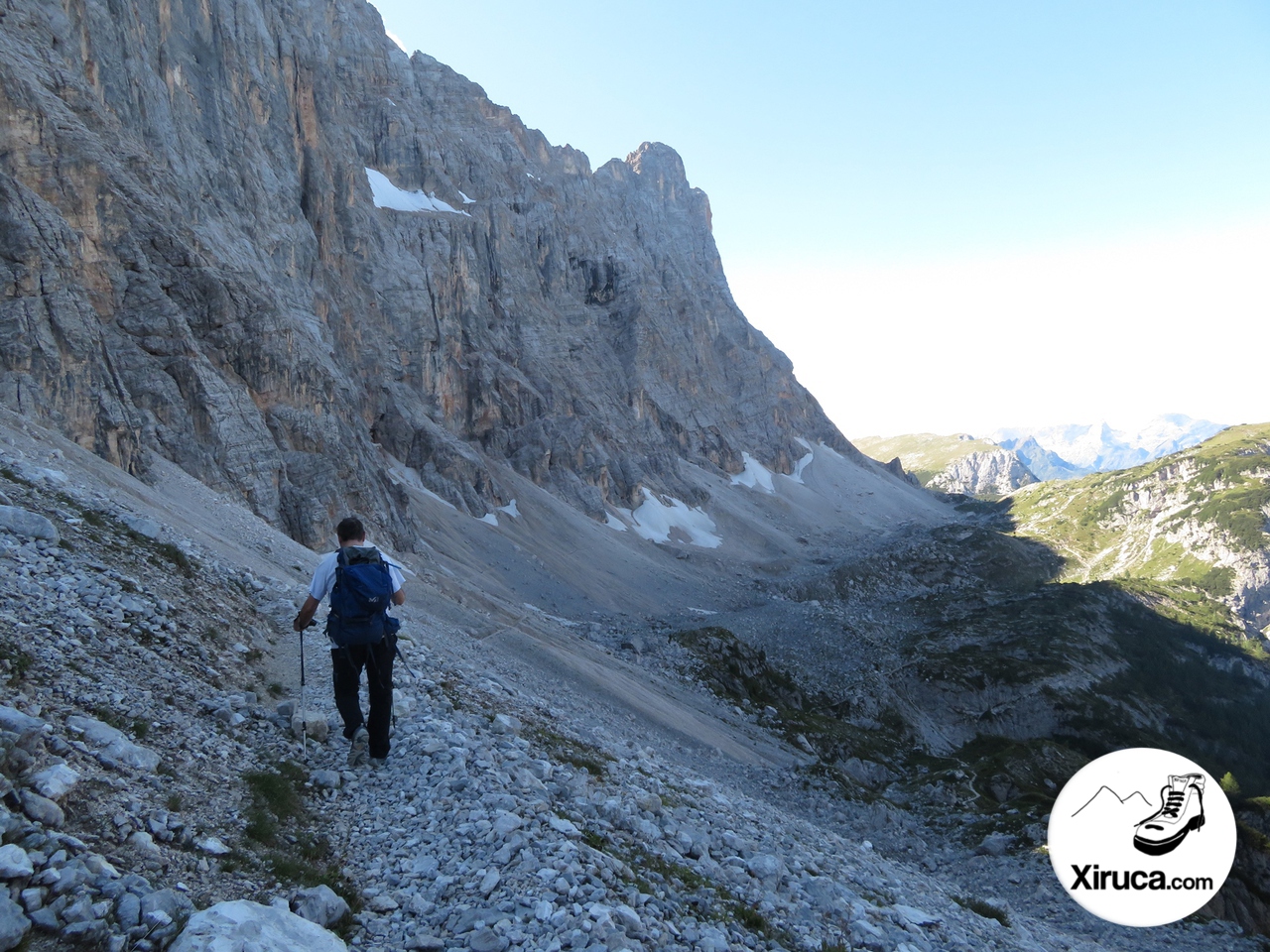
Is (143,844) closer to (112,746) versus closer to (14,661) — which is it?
(112,746)

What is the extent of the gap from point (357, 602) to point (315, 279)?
6148 cm

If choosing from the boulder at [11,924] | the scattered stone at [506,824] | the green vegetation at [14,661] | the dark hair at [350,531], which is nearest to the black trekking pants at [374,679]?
the dark hair at [350,531]

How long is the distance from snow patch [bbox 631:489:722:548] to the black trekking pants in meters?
80.3

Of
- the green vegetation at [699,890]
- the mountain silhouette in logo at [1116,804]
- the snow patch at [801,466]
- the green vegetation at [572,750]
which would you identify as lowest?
the green vegetation at [572,750]

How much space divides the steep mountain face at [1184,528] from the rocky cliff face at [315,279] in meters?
60.7

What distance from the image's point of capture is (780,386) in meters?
170

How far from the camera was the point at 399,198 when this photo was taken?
9006cm

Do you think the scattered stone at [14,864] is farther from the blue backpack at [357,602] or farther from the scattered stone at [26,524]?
the scattered stone at [26,524]

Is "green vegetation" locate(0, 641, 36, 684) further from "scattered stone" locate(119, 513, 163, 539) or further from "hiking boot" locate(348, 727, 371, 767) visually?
"scattered stone" locate(119, 513, 163, 539)

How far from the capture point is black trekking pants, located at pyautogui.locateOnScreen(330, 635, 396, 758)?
8773 mm

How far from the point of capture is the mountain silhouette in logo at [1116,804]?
14.0 meters

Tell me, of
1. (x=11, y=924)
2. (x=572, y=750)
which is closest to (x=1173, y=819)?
(x=572, y=750)

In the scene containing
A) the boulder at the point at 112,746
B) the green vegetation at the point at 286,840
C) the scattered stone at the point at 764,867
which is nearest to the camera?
the green vegetation at the point at 286,840

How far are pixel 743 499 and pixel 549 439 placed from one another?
4742 cm
